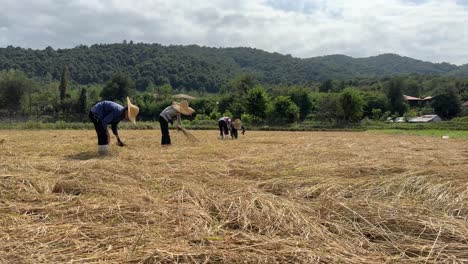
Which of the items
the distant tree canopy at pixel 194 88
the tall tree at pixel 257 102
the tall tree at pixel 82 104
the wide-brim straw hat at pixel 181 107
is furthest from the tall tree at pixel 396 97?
the wide-brim straw hat at pixel 181 107

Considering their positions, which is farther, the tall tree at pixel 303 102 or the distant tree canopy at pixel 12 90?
the tall tree at pixel 303 102

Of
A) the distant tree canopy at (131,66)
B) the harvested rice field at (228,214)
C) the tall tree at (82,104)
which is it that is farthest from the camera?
the distant tree canopy at (131,66)

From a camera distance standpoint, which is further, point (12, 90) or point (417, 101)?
point (417, 101)

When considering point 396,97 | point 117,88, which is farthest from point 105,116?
point 396,97

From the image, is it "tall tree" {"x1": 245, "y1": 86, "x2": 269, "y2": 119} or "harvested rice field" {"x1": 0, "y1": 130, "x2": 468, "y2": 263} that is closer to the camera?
"harvested rice field" {"x1": 0, "y1": 130, "x2": 468, "y2": 263}

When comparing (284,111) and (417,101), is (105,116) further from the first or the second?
(417,101)

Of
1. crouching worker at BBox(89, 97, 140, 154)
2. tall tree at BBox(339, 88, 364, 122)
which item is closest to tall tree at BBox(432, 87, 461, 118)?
tall tree at BBox(339, 88, 364, 122)

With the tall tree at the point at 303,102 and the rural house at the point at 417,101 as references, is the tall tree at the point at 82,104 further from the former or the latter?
the rural house at the point at 417,101

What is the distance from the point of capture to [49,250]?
11.1 ft

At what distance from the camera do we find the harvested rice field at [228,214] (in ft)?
11.0

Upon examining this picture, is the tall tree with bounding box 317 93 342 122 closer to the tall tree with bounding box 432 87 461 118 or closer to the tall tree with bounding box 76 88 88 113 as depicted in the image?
the tall tree with bounding box 76 88 88 113

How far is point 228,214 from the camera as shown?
448 centimetres

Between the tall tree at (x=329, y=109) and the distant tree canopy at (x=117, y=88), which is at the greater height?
the distant tree canopy at (x=117, y=88)

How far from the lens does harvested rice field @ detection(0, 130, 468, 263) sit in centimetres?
334
